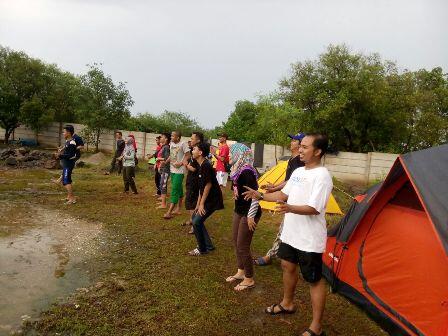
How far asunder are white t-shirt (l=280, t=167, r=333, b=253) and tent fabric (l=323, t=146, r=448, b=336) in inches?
35.9

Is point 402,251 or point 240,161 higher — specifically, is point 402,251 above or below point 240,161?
below

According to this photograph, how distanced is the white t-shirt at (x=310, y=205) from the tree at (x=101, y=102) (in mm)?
18787

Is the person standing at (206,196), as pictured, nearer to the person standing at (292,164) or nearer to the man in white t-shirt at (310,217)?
the person standing at (292,164)

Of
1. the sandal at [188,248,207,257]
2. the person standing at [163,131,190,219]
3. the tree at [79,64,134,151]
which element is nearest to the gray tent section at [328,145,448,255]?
the sandal at [188,248,207,257]

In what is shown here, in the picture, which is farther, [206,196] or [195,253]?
[195,253]

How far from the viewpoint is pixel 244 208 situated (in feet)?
13.7

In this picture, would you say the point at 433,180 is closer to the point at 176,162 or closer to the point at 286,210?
the point at 286,210

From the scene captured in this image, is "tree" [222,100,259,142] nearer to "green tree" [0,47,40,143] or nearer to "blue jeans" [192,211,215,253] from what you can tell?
"green tree" [0,47,40,143]

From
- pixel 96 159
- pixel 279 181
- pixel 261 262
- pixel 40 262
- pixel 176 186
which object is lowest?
pixel 40 262

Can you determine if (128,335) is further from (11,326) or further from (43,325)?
(11,326)

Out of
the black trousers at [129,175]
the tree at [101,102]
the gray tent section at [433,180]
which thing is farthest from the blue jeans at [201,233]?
the tree at [101,102]

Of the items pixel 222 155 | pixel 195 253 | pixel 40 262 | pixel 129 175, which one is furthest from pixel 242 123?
pixel 40 262

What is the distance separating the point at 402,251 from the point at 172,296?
2479 millimetres

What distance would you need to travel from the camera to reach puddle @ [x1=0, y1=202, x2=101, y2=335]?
3.76m
